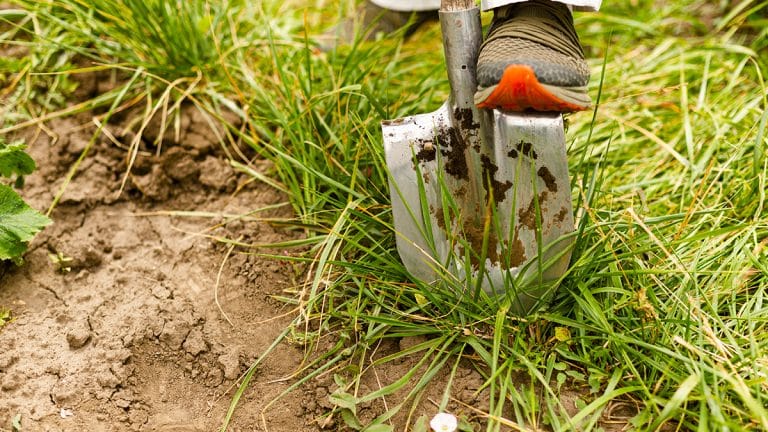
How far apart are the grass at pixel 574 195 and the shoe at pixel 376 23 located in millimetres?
→ 79

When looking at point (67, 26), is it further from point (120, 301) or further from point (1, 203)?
point (120, 301)

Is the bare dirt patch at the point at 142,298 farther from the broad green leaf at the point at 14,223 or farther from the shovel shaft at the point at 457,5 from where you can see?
the shovel shaft at the point at 457,5

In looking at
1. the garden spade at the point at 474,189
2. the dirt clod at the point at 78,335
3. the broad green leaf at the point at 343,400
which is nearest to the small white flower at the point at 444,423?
the broad green leaf at the point at 343,400

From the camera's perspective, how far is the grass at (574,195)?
4.58 ft

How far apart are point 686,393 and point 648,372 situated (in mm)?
172

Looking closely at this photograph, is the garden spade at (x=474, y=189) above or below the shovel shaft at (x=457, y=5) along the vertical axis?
below

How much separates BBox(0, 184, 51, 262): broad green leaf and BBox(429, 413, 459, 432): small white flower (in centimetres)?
108

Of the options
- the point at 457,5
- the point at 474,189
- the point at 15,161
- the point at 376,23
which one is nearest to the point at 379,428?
the point at 474,189

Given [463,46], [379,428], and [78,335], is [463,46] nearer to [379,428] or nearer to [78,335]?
[379,428]

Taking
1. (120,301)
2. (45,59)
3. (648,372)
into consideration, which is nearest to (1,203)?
(120,301)

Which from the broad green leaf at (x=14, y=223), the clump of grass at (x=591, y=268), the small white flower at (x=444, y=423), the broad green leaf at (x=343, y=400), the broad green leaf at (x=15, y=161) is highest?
the broad green leaf at (x=15, y=161)

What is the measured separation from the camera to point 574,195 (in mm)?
1819

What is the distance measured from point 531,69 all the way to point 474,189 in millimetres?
361

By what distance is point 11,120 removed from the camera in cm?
206
